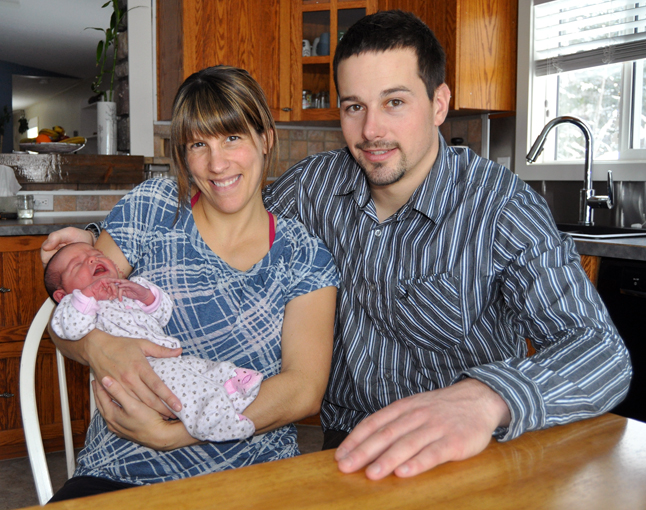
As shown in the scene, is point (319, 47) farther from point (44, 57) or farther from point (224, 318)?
point (224, 318)

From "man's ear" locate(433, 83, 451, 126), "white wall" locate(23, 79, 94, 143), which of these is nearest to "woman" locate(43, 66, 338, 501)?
"man's ear" locate(433, 83, 451, 126)

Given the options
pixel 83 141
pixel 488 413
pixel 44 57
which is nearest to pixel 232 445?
pixel 488 413

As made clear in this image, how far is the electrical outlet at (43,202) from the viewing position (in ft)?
11.1

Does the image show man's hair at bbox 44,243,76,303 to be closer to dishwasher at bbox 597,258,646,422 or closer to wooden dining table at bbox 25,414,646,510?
wooden dining table at bbox 25,414,646,510

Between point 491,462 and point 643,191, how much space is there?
96.1 inches

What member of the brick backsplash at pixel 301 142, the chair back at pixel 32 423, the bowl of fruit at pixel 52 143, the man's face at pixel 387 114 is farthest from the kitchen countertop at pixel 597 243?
the brick backsplash at pixel 301 142

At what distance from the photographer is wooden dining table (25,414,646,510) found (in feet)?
2.20

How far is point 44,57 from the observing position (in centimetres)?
432

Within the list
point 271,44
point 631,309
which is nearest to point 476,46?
point 271,44

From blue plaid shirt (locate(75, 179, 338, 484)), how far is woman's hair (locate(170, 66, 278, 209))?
20cm

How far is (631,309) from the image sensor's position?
→ 2.12 meters

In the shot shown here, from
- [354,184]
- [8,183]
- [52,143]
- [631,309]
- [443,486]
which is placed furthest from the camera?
[52,143]

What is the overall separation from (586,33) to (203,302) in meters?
2.69

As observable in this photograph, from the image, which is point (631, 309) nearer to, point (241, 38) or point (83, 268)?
point (83, 268)
